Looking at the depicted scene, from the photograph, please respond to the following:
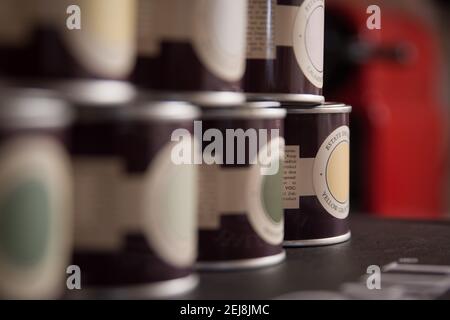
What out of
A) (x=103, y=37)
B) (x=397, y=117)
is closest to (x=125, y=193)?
(x=103, y=37)

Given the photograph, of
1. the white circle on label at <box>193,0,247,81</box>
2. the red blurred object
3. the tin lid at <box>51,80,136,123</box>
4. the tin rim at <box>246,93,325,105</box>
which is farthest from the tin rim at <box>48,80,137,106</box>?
the red blurred object

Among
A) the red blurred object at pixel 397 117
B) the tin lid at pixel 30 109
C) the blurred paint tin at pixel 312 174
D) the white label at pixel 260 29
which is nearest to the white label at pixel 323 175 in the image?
the blurred paint tin at pixel 312 174

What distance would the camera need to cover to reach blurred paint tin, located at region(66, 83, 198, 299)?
592mm

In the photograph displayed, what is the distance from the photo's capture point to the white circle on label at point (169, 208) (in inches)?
24.1

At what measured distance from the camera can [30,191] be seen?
21.2 inches

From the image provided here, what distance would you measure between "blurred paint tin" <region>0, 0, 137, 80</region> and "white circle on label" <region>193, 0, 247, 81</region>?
74mm

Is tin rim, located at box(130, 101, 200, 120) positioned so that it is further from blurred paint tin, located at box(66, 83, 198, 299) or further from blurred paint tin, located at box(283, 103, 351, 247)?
blurred paint tin, located at box(283, 103, 351, 247)

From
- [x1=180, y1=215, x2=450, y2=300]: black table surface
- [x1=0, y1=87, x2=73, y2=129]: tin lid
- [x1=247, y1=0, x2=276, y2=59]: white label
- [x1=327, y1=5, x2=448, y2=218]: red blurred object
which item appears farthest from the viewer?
[x1=327, y1=5, x2=448, y2=218]: red blurred object

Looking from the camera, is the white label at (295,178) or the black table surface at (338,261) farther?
the white label at (295,178)

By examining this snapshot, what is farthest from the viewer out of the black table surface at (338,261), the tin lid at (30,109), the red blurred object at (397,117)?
the red blurred object at (397,117)

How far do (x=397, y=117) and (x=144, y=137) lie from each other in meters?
1.90

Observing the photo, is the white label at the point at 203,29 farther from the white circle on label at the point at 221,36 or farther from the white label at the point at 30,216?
the white label at the point at 30,216

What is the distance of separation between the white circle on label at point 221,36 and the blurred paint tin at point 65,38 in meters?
0.07
